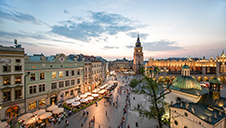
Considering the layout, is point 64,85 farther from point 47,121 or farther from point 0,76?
point 0,76

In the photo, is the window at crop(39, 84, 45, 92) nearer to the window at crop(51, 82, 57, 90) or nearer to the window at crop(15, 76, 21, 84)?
the window at crop(51, 82, 57, 90)

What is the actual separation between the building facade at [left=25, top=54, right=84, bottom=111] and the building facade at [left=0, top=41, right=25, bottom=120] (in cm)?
119

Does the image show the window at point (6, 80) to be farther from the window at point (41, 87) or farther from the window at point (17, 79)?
the window at point (41, 87)

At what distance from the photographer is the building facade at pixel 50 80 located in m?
23.1

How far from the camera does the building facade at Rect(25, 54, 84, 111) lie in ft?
75.7

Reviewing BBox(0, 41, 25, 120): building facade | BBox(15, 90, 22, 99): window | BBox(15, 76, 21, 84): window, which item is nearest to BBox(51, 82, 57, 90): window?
BBox(0, 41, 25, 120): building facade

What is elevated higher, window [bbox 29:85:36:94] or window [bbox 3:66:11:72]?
window [bbox 3:66:11:72]

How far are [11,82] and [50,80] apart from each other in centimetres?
768

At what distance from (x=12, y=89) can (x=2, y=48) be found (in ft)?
27.8

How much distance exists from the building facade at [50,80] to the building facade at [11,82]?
1194 millimetres

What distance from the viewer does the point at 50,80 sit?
87.5ft

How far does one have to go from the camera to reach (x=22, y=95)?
2145cm

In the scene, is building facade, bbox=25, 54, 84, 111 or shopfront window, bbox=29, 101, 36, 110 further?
Answer: building facade, bbox=25, 54, 84, 111

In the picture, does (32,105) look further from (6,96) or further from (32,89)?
(6,96)
